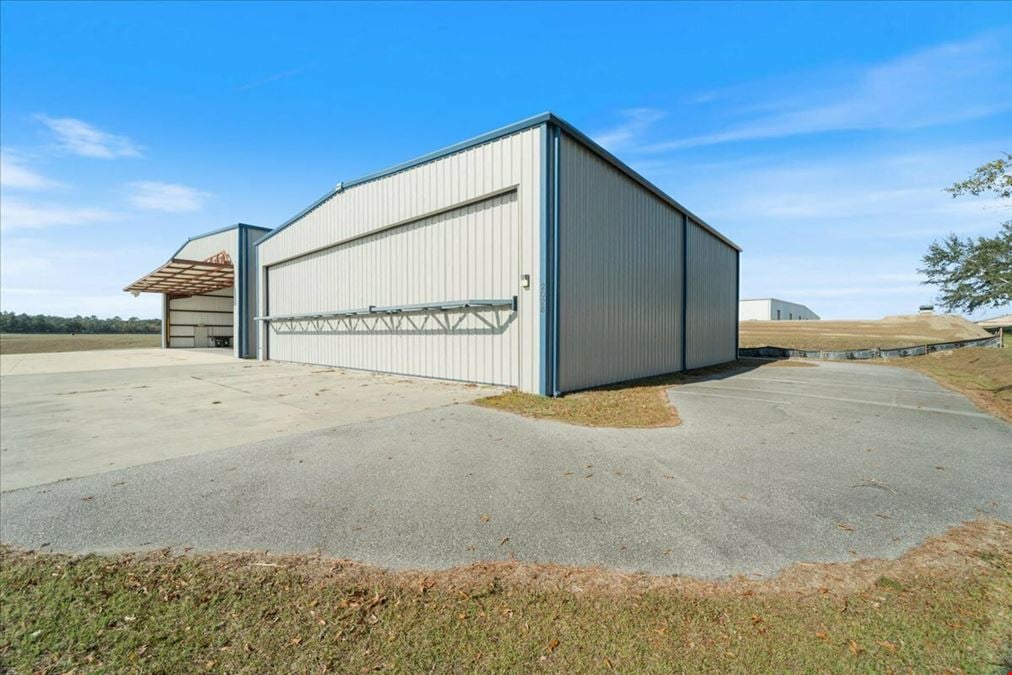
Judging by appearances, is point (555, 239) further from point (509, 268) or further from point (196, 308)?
point (196, 308)

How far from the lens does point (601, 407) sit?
8.12 metres

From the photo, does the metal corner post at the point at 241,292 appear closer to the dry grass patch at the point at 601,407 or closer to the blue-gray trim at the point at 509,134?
the blue-gray trim at the point at 509,134

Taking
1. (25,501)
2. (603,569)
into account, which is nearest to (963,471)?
(603,569)

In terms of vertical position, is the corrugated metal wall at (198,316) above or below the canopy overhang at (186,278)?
below

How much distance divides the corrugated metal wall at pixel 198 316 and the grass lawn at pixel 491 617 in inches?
1349

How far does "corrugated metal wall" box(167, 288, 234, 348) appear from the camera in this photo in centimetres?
3052

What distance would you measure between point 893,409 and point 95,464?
12.7 m

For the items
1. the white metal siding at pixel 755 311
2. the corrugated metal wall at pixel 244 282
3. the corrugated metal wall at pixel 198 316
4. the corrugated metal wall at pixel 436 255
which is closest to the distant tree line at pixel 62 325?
the corrugated metal wall at pixel 198 316

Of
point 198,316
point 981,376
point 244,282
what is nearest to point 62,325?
point 198,316

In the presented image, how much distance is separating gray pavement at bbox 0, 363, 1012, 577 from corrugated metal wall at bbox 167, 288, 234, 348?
32083 millimetres

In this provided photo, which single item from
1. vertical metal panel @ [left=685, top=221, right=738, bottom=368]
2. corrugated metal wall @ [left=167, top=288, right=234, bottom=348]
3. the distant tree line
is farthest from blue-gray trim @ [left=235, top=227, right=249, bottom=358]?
the distant tree line

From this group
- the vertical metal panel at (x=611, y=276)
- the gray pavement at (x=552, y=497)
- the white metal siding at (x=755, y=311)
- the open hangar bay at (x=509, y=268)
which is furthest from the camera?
the white metal siding at (x=755, y=311)

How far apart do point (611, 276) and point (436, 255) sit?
483 cm

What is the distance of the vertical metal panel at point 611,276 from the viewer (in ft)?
32.1
